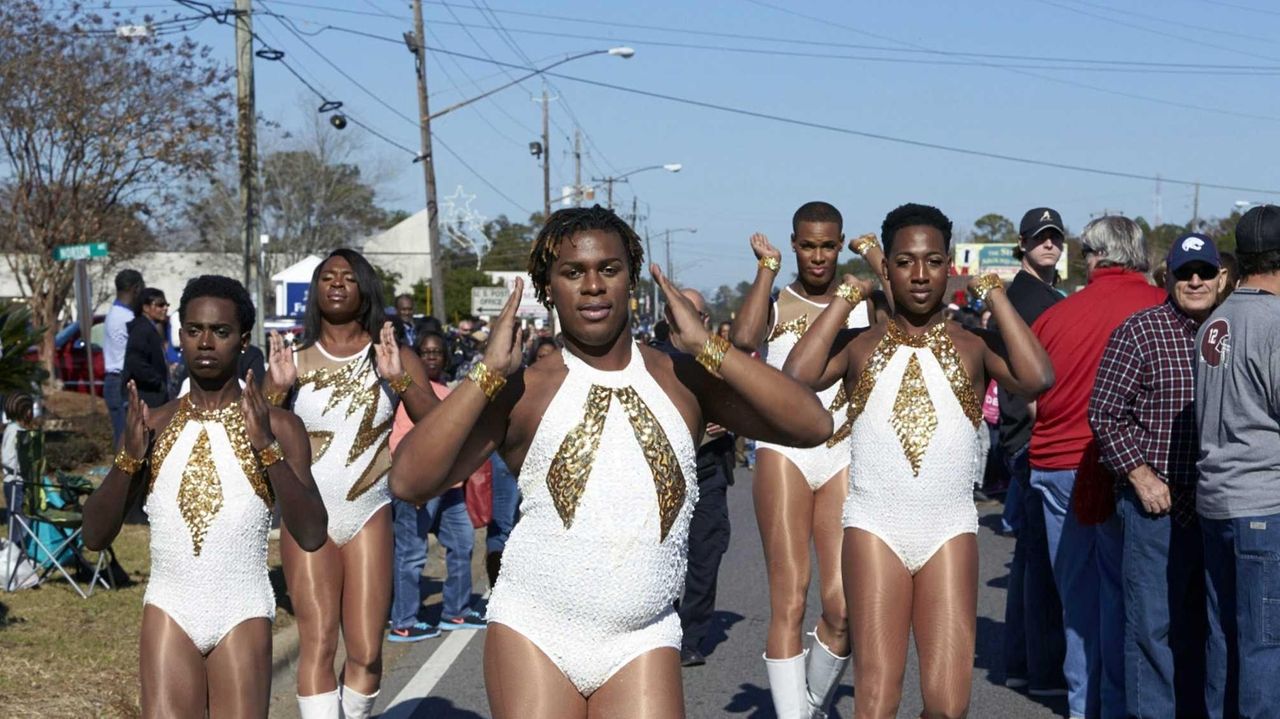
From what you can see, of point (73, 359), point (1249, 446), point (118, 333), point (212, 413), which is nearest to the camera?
point (212, 413)

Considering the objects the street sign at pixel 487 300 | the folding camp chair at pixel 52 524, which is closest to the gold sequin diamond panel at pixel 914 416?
the folding camp chair at pixel 52 524

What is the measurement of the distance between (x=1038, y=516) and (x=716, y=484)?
2269mm

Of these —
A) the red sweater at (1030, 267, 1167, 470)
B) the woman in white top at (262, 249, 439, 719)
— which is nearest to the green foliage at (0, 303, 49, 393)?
the woman in white top at (262, 249, 439, 719)

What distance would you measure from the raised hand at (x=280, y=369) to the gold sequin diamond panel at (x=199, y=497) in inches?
38.0

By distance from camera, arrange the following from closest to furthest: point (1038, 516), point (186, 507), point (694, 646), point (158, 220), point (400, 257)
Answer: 1. point (186, 507)
2. point (1038, 516)
3. point (694, 646)
4. point (158, 220)
5. point (400, 257)

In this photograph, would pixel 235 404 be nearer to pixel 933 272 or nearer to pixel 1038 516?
pixel 933 272

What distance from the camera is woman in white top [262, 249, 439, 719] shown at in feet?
21.5

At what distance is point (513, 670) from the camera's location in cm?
404

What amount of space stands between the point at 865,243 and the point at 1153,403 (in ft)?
5.39

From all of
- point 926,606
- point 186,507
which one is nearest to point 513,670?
point 186,507

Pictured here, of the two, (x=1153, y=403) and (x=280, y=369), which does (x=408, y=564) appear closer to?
(x=280, y=369)

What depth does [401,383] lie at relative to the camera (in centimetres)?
589

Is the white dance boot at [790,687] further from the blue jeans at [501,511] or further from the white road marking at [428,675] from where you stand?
the blue jeans at [501,511]

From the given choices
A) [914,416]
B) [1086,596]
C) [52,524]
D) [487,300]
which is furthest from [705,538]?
[487,300]
